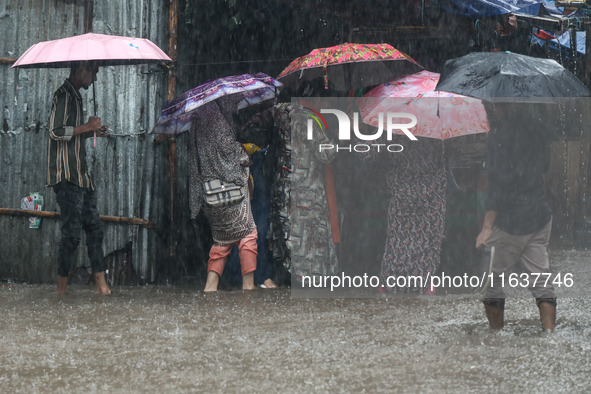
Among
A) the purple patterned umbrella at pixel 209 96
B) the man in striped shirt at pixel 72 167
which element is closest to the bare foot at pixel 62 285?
the man in striped shirt at pixel 72 167

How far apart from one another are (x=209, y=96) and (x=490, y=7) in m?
2.94

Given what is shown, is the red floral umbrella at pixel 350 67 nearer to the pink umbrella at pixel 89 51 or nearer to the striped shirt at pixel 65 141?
the pink umbrella at pixel 89 51

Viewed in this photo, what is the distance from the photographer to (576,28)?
893cm

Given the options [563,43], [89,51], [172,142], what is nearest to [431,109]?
[172,142]

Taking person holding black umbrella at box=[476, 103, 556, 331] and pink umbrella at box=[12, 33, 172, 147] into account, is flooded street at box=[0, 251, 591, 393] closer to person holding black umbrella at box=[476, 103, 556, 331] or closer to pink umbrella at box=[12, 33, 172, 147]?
person holding black umbrella at box=[476, 103, 556, 331]

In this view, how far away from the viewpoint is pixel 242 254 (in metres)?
7.67

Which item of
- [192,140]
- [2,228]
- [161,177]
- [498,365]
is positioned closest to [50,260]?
[2,228]

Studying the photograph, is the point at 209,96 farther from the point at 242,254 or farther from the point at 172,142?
the point at 242,254

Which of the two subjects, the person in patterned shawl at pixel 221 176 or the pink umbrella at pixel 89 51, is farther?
the person in patterned shawl at pixel 221 176

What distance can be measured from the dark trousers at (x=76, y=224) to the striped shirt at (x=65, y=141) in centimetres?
9

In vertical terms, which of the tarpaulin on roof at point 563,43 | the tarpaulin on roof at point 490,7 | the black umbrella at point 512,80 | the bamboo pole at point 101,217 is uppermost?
the tarpaulin on roof at point 563,43

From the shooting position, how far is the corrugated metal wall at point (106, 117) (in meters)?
7.99

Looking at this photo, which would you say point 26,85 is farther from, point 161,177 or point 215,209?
point 215,209

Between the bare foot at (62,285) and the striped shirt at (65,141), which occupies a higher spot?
the striped shirt at (65,141)
